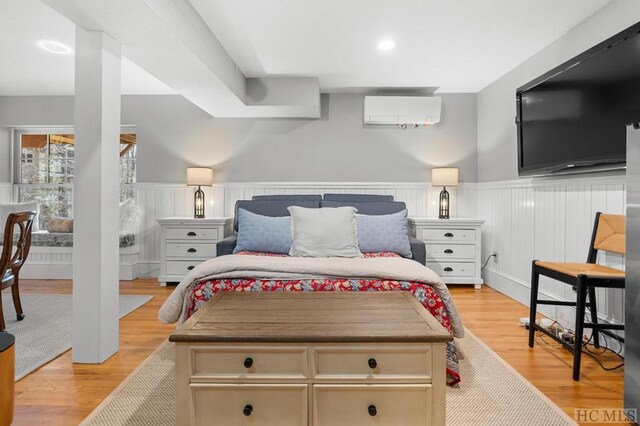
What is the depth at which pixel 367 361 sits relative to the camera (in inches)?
56.7

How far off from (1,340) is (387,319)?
169 cm

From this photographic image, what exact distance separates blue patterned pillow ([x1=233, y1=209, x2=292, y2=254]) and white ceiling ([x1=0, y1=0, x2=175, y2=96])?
2.07m

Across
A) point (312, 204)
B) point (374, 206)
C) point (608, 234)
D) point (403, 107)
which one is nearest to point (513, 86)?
point (403, 107)

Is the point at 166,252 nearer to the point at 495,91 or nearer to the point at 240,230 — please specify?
the point at 240,230

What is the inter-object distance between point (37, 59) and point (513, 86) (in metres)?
4.68

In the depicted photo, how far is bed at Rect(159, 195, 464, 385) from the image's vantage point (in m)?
2.22

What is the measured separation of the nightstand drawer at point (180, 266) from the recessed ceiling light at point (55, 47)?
88.6 inches

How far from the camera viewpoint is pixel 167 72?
10.4ft

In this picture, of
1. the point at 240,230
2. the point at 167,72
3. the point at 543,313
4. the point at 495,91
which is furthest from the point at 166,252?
the point at 495,91

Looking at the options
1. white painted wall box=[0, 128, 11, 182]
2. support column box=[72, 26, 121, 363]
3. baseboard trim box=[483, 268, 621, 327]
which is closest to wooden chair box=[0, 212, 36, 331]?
support column box=[72, 26, 121, 363]

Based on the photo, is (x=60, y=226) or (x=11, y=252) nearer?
(x=11, y=252)

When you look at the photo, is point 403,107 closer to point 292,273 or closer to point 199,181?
point 199,181

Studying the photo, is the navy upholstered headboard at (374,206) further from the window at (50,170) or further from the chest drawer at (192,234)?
the window at (50,170)

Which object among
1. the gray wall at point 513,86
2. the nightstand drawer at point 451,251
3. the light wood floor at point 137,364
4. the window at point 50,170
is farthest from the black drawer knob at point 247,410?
the window at point 50,170
